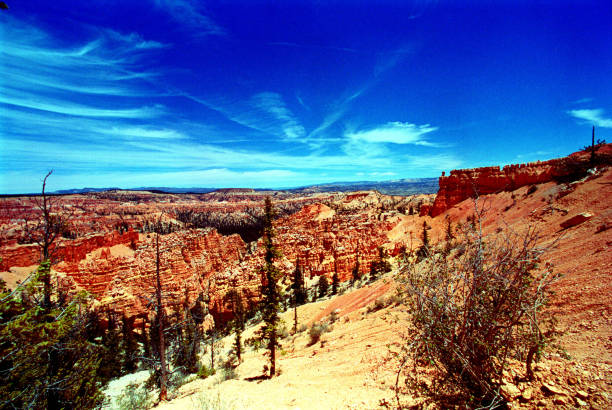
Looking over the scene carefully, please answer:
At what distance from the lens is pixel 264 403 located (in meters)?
6.98

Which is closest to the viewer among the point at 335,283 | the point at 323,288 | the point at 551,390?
the point at 551,390

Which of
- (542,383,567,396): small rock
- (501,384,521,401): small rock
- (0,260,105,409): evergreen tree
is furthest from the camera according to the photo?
(0,260,105,409): evergreen tree

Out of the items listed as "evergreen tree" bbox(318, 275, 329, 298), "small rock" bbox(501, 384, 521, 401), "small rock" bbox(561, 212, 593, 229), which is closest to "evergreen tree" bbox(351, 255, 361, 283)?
"evergreen tree" bbox(318, 275, 329, 298)

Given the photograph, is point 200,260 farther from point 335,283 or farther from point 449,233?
point 449,233

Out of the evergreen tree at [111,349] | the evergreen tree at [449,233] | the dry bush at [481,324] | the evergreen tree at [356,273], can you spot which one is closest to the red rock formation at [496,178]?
the evergreen tree at [449,233]

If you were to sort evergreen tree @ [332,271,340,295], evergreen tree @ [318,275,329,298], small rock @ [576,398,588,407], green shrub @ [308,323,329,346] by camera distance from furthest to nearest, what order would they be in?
evergreen tree @ [318,275,329,298] < evergreen tree @ [332,271,340,295] < green shrub @ [308,323,329,346] < small rock @ [576,398,588,407]

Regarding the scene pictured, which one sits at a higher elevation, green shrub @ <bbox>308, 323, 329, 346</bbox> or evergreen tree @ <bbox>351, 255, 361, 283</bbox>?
green shrub @ <bbox>308, 323, 329, 346</bbox>

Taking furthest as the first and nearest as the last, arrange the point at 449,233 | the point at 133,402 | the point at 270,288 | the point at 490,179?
the point at 490,179 < the point at 449,233 < the point at 270,288 < the point at 133,402

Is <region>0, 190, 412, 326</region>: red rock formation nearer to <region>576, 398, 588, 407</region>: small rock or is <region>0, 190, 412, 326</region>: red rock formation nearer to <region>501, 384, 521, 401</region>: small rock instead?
<region>501, 384, 521, 401</region>: small rock

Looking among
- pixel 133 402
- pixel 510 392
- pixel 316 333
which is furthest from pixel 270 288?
pixel 510 392

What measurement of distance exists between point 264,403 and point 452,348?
18.3ft

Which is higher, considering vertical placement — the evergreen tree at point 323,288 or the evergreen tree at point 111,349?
the evergreen tree at point 323,288

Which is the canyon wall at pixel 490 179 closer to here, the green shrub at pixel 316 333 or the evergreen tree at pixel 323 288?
the evergreen tree at pixel 323 288

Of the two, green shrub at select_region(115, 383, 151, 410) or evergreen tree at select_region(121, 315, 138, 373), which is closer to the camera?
green shrub at select_region(115, 383, 151, 410)
